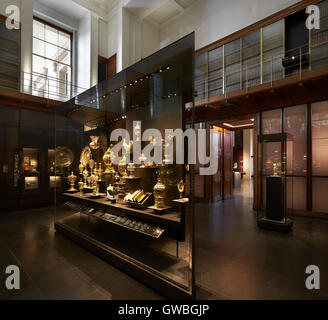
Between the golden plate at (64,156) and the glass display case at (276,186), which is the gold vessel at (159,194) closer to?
the glass display case at (276,186)

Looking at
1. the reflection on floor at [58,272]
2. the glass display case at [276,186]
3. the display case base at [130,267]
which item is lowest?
the reflection on floor at [58,272]

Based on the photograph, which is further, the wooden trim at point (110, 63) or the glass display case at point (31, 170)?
the wooden trim at point (110, 63)

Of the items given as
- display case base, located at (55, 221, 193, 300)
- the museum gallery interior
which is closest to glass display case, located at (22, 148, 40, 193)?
the museum gallery interior

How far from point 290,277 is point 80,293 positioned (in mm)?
2492

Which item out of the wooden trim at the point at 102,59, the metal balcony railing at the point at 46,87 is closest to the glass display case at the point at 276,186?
the metal balcony railing at the point at 46,87

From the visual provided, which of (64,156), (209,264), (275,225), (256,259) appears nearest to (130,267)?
(209,264)

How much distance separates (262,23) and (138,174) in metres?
6.59

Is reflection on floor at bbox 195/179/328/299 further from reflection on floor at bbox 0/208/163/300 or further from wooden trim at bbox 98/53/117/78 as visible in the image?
wooden trim at bbox 98/53/117/78

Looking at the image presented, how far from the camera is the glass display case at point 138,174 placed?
248 cm

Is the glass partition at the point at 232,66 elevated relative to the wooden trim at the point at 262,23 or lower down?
lower down

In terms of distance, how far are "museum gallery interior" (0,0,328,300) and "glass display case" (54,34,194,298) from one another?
0.09ft

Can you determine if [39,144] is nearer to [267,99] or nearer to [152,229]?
[152,229]

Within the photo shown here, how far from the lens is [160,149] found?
2.99m

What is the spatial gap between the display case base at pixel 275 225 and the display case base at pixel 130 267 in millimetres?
3138
